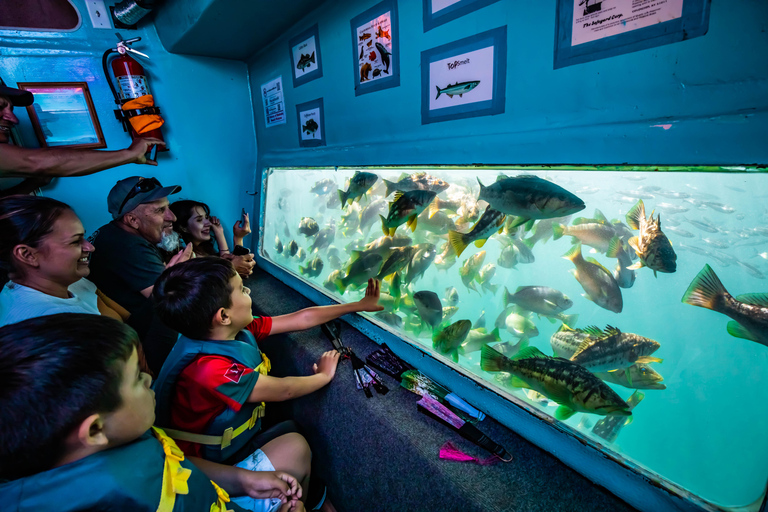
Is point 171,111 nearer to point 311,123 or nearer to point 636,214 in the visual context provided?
point 311,123

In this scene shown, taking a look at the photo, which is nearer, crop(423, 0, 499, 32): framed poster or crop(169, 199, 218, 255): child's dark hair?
crop(423, 0, 499, 32): framed poster

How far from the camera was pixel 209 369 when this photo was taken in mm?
1307

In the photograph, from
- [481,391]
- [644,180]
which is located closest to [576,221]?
[644,180]

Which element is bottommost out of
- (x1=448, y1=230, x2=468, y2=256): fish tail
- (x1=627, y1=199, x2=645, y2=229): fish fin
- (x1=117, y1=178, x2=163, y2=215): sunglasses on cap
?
(x1=448, y1=230, x2=468, y2=256): fish tail

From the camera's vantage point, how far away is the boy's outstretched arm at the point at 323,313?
1.90m

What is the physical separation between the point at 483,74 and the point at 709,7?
650 millimetres

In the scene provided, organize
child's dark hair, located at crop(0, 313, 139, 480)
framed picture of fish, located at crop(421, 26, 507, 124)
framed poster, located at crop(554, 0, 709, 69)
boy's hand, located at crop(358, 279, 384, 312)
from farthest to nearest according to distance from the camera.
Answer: boy's hand, located at crop(358, 279, 384, 312), framed picture of fish, located at crop(421, 26, 507, 124), framed poster, located at crop(554, 0, 709, 69), child's dark hair, located at crop(0, 313, 139, 480)

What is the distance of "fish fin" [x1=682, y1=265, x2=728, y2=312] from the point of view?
Answer: 3.02 feet

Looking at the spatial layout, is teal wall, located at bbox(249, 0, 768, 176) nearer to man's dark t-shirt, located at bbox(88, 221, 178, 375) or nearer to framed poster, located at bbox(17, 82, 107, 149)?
man's dark t-shirt, located at bbox(88, 221, 178, 375)

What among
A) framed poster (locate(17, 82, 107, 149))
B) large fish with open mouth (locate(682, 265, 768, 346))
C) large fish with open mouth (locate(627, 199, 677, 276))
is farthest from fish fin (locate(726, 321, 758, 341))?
framed poster (locate(17, 82, 107, 149))

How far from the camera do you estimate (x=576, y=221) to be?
1459 mm

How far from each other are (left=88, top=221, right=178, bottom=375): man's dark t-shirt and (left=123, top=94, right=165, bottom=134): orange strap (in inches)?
43.8

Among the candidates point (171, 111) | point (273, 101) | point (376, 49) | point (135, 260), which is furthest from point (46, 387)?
point (171, 111)

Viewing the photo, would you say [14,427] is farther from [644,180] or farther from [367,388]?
[644,180]
